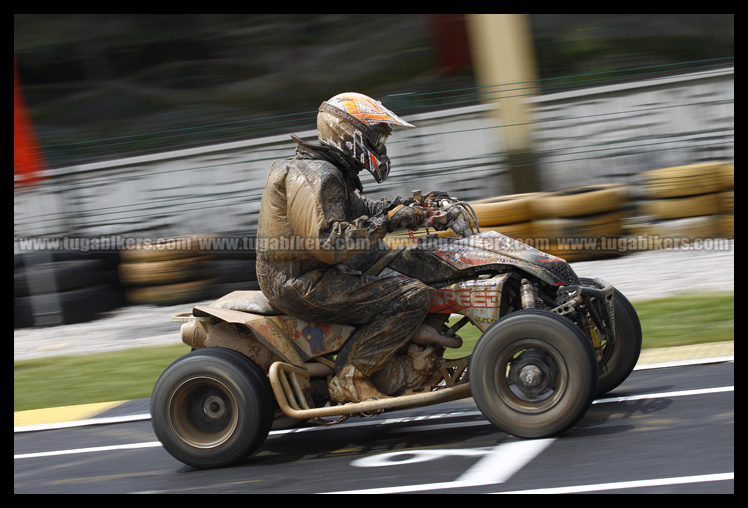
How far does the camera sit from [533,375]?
5086 mm

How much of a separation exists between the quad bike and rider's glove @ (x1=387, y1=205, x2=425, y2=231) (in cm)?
17

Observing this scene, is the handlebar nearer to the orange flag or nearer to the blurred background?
the blurred background

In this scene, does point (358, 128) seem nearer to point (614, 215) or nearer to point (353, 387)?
point (353, 387)

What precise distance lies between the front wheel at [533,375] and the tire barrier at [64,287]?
25.9 ft

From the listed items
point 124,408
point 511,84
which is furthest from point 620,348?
point 511,84

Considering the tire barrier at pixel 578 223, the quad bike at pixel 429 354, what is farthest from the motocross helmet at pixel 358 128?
the tire barrier at pixel 578 223

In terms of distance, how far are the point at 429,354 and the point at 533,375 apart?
0.74m

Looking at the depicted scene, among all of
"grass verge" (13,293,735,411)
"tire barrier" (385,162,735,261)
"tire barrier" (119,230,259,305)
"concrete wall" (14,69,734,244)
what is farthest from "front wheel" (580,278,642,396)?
"concrete wall" (14,69,734,244)

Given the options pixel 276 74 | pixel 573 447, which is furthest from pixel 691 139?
pixel 276 74

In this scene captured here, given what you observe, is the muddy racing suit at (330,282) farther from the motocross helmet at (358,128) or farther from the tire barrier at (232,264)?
the tire barrier at (232,264)

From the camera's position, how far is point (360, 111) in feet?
17.7

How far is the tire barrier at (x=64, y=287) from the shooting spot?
11.6m

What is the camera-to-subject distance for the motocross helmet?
540cm

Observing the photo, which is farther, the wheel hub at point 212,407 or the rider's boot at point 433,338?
the wheel hub at point 212,407
